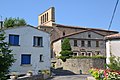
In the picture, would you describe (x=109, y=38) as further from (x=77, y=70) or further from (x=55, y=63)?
(x=55, y=63)

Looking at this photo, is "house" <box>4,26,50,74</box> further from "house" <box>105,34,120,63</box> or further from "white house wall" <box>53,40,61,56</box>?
"white house wall" <box>53,40,61,56</box>

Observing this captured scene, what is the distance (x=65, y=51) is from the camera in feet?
166

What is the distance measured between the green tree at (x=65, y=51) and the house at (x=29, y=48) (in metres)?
11.8

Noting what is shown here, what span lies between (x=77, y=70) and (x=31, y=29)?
13406 millimetres

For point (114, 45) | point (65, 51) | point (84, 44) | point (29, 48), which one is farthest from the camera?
point (84, 44)

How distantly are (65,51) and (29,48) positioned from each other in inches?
606

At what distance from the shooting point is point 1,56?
31.2 feet

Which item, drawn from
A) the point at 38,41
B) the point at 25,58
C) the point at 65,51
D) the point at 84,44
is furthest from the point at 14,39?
the point at 84,44

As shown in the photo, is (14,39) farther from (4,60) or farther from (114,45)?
(4,60)

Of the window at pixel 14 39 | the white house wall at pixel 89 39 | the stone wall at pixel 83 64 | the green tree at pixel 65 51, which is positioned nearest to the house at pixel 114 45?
the window at pixel 14 39

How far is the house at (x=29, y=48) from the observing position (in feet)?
115

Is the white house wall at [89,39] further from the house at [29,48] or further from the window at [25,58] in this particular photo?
the window at [25,58]

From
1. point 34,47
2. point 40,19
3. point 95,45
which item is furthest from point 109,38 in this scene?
point 40,19

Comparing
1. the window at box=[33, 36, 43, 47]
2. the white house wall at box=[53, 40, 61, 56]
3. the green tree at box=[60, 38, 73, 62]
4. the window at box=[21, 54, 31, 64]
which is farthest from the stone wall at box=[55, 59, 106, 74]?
the window at box=[21, 54, 31, 64]
